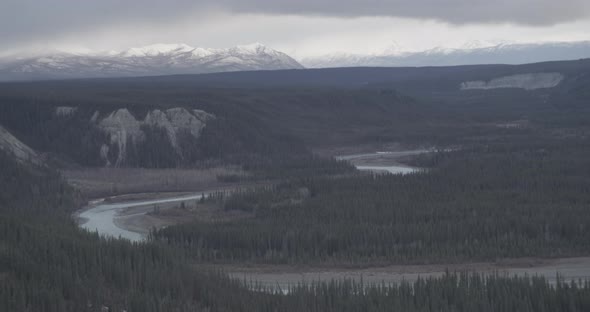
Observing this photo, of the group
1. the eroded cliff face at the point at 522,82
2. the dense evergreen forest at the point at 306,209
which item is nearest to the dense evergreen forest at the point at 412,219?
the dense evergreen forest at the point at 306,209

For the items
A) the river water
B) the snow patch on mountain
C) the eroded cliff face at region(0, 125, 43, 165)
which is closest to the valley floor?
the river water

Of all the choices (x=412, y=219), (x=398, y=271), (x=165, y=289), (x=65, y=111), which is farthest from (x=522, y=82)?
(x=165, y=289)

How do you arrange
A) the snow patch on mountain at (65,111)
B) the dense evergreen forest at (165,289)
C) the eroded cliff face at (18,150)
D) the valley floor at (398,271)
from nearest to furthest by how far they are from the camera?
the dense evergreen forest at (165,289) → the valley floor at (398,271) → the eroded cliff face at (18,150) → the snow patch on mountain at (65,111)

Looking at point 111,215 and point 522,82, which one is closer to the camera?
point 111,215

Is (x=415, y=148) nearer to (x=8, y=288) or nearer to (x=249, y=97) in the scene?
(x=249, y=97)

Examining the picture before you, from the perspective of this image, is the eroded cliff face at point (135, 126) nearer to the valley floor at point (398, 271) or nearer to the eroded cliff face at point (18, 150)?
the eroded cliff face at point (18, 150)

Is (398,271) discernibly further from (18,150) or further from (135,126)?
(135,126)

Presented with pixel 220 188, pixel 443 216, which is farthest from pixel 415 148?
pixel 443 216
